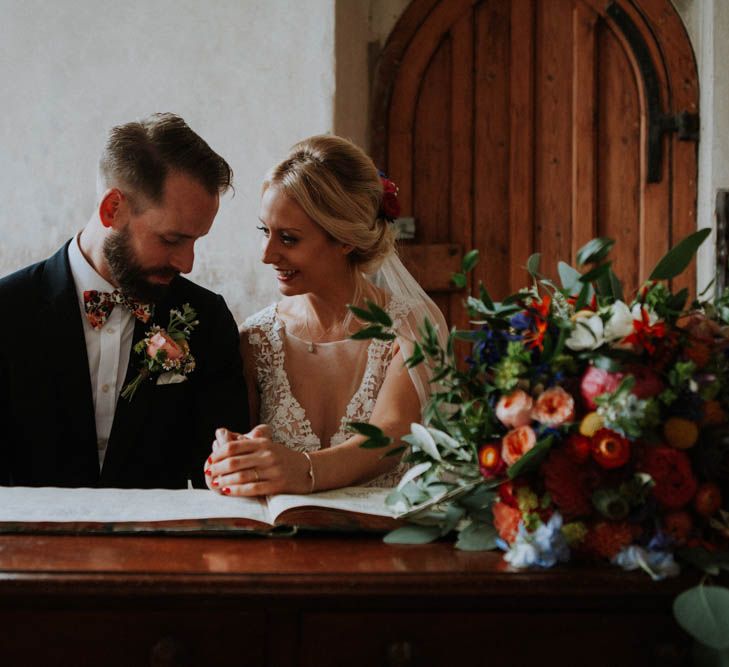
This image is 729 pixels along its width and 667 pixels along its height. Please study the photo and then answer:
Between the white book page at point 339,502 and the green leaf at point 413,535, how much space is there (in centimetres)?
9

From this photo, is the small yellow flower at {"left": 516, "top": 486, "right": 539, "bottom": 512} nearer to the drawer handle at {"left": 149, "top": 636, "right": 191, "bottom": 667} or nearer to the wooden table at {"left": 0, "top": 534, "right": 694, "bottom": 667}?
the wooden table at {"left": 0, "top": 534, "right": 694, "bottom": 667}

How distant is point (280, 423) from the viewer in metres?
2.51

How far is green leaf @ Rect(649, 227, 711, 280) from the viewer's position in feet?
4.19

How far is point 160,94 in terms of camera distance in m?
3.80

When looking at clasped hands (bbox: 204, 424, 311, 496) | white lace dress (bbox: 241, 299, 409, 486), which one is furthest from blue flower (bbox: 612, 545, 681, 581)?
white lace dress (bbox: 241, 299, 409, 486)

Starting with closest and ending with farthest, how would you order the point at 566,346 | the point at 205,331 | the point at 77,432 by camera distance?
the point at 566,346 → the point at 77,432 → the point at 205,331

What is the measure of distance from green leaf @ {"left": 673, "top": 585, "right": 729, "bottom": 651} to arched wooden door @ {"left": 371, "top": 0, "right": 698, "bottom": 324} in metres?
2.87

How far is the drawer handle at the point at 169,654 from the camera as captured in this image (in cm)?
110

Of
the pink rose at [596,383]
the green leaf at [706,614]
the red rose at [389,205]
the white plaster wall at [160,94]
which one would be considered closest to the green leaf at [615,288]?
the pink rose at [596,383]

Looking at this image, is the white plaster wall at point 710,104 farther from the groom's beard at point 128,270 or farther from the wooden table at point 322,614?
the wooden table at point 322,614

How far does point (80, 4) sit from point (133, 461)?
2430 millimetres

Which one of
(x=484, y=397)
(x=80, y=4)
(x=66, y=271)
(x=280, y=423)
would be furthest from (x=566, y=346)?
(x=80, y=4)

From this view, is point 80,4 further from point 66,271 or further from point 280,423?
point 280,423

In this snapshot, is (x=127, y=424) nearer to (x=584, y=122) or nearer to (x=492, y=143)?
(x=492, y=143)
